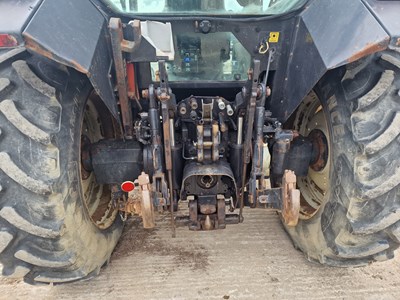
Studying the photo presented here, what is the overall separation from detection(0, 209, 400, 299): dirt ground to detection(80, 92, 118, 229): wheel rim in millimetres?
238

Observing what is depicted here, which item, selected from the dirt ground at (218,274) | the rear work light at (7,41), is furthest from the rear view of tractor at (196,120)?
the dirt ground at (218,274)

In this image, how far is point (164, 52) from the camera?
147 centimetres

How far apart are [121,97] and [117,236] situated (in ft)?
3.37

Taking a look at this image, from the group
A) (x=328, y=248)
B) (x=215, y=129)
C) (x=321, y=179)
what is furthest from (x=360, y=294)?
(x=215, y=129)

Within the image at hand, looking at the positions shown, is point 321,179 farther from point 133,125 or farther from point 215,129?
point 133,125

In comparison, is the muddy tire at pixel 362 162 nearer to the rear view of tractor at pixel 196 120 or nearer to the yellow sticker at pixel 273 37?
the rear view of tractor at pixel 196 120

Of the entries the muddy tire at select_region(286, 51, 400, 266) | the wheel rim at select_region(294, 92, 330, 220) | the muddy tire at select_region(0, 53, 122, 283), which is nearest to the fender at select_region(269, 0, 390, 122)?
the muddy tire at select_region(286, 51, 400, 266)

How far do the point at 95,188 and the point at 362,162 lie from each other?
158 centimetres

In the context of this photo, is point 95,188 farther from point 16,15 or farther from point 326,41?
point 326,41

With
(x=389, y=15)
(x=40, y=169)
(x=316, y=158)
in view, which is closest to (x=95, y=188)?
(x=40, y=169)

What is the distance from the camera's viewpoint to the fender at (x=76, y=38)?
1209mm

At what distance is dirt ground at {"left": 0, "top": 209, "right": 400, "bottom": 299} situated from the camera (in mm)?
1914

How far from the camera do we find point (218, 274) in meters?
2.04

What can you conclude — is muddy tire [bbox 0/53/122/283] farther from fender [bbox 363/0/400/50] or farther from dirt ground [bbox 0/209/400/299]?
fender [bbox 363/0/400/50]
